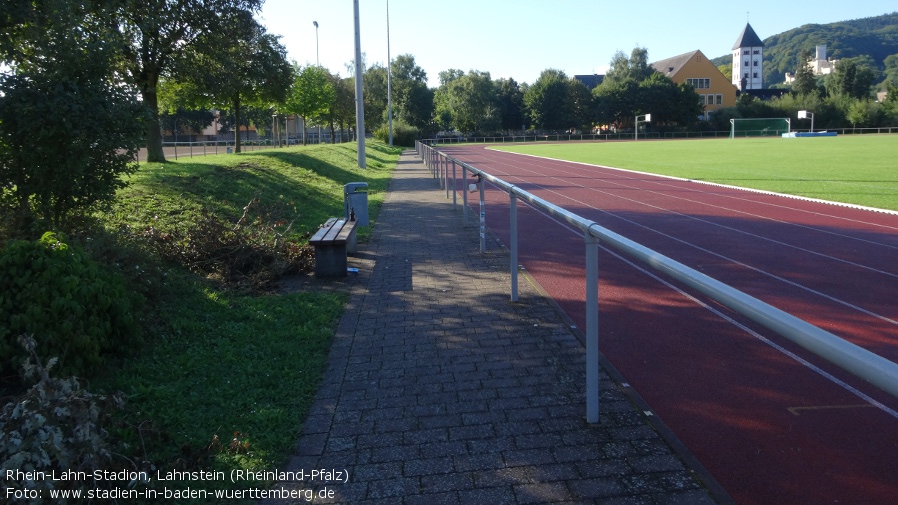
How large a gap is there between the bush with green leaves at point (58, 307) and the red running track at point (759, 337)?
368 centimetres

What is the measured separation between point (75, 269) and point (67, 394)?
177 cm

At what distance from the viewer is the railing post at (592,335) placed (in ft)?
13.9

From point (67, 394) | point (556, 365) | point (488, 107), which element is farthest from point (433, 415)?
point (488, 107)

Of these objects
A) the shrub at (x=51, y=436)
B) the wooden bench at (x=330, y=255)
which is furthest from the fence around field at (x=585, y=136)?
the shrub at (x=51, y=436)

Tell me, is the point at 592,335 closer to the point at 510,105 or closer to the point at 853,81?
the point at 510,105

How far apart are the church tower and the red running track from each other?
16475 centimetres

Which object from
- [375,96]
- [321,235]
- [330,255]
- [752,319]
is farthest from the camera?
[375,96]

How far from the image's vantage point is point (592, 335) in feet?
14.2

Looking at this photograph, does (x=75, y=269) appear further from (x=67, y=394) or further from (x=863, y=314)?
(x=863, y=314)

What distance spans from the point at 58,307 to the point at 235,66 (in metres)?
21.7

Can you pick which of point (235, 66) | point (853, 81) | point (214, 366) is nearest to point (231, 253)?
point (214, 366)

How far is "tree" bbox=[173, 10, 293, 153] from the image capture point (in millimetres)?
22859

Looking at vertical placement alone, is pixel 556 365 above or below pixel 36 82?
below

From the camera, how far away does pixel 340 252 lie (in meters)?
8.51
